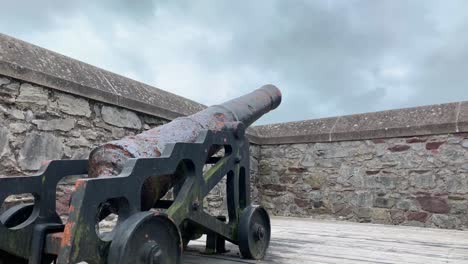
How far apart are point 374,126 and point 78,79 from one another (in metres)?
4.43

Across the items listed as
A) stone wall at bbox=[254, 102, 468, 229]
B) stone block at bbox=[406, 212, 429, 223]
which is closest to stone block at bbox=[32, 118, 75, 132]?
stone wall at bbox=[254, 102, 468, 229]

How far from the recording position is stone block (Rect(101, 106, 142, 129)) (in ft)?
14.5

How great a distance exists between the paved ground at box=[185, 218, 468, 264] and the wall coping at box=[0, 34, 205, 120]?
188 centimetres

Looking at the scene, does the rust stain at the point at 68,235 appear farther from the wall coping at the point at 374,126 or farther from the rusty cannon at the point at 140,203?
the wall coping at the point at 374,126

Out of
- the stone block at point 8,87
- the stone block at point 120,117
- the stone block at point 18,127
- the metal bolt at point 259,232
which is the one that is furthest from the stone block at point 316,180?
the stone block at point 8,87

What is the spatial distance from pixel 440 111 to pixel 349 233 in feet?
8.86

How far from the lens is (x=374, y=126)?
6.46 metres

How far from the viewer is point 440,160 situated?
5.89m

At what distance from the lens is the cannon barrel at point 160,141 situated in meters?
2.10

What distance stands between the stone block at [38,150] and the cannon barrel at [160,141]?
1.73m

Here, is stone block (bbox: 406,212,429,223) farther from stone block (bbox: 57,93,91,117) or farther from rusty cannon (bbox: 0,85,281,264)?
stone block (bbox: 57,93,91,117)

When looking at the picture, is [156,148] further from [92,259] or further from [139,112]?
[139,112]

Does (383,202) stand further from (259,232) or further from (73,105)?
(73,105)

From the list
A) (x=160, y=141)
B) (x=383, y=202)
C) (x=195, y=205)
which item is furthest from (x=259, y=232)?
(x=383, y=202)
